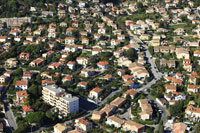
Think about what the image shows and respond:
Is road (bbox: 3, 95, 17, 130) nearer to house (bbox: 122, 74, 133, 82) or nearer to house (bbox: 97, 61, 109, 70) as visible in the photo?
house (bbox: 97, 61, 109, 70)

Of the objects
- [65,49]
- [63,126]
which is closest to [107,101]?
[63,126]

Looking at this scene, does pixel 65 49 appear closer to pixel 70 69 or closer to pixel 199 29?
pixel 70 69

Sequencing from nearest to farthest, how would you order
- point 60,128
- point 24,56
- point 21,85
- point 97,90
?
1. point 60,128
2. point 97,90
3. point 21,85
4. point 24,56

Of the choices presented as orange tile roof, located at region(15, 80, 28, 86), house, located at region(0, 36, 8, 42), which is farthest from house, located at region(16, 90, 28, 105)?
house, located at region(0, 36, 8, 42)

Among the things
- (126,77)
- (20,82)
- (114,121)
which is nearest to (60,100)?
(114,121)

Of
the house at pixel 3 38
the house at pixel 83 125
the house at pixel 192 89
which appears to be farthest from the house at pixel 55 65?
the house at pixel 192 89

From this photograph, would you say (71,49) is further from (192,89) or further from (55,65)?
(192,89)

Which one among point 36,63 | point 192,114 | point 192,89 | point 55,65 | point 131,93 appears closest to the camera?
point 192,114
